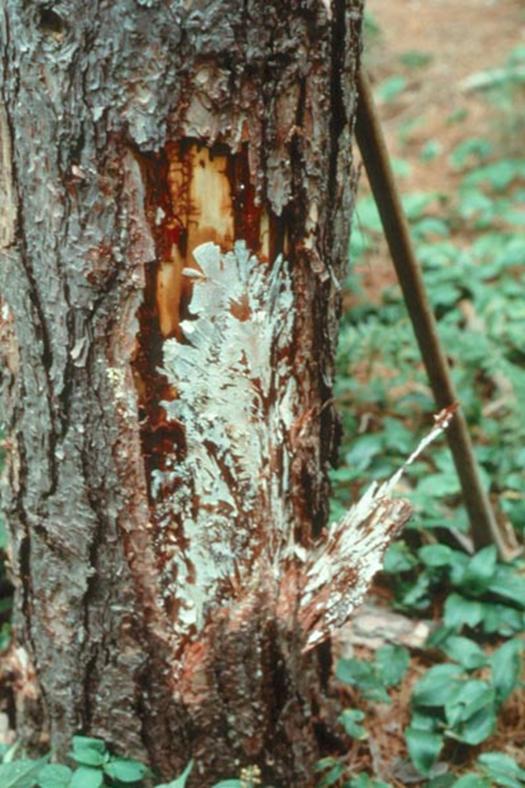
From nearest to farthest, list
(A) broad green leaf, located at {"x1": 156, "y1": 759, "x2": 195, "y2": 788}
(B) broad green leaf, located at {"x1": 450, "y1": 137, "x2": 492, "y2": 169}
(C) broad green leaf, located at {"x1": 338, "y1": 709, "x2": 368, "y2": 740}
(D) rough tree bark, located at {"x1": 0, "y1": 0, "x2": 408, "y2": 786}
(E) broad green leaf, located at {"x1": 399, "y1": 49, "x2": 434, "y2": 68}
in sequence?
(D) rough tree bark, located at {"x1": 0, "y1": 0, "x2": 408, "y2": 786} → (A) broad green leaf, located at {"x1": 156, "y1": 759, "x2": 195, "y2": 788} → (C) broad green leaf, located at {"x1": 338, "y1": 709, "x2": 368, "y2": 740} → (B) broad green leaf, located at {"x1": 450, "y1": 137, "x2": 492, "y2": 169} → (E) broad green leaf, located at {"x1": 399, "y1": 49, "x2": 434, "y2": 68}

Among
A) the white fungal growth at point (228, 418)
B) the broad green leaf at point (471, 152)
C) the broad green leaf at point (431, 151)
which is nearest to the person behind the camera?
the white fungal growth at point (228, 418)

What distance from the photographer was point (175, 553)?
1.64 meters

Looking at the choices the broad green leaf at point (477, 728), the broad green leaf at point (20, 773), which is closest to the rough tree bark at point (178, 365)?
the broad green leaf at point (20, 773)

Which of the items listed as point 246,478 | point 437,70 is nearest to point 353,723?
point 246,478

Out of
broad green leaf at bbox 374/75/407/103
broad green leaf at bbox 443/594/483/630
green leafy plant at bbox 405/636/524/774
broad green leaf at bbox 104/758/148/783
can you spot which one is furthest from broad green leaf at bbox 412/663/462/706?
broad green leaf at bbox 374/75/407/103

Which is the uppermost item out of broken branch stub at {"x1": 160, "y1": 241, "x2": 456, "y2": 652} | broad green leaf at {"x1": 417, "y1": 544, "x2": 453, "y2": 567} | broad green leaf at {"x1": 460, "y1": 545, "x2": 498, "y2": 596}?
broken branch stub at {"x1": 160, "y1": 241, "x2": 456, "y2": 652}

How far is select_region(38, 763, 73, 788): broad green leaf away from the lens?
1733 mm

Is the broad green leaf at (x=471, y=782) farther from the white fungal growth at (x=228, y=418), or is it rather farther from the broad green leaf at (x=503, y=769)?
the white fungal growth at (x=228, y=418)

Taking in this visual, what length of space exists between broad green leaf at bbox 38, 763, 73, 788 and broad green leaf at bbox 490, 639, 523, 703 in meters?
1.01

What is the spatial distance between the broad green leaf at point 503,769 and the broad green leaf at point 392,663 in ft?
0.90

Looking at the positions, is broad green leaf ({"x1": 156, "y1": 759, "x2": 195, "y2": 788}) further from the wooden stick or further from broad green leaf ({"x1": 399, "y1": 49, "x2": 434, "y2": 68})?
broad green leaf ({"x1": 399, "y1": 49, "x2": 434, "y2": 68})

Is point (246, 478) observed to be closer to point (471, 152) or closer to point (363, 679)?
point (363, 679)

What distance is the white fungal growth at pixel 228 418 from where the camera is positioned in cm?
148

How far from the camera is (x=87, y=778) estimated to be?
175 cm
